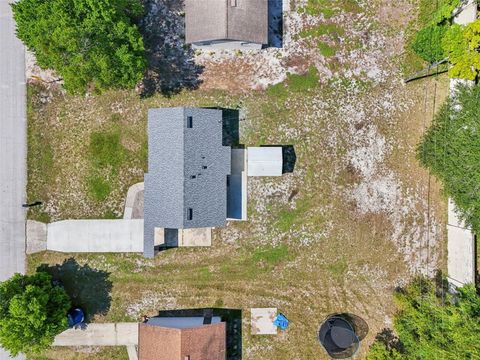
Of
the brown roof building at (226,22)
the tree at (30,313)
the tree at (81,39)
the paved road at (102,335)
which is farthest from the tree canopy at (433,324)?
the tree at (81,39)

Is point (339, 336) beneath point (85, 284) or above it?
beneath

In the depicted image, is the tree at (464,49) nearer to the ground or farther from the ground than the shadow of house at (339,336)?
farther from the ground

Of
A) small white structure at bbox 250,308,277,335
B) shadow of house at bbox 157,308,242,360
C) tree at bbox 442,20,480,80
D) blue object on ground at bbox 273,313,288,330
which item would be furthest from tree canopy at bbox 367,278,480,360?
tree at bbox 442,20,480,80

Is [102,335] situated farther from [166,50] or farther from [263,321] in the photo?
[166,50]

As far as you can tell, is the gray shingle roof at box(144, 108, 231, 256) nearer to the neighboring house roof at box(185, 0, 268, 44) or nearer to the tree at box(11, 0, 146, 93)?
the tree at box(11, 0, 146, 93)

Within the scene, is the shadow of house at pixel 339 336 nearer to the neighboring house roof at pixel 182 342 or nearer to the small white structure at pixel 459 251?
the neighboring house roof at pixel 182 342

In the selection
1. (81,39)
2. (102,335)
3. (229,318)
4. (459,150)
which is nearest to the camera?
(81,39)

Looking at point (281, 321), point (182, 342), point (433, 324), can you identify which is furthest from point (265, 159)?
point (433, 324)
